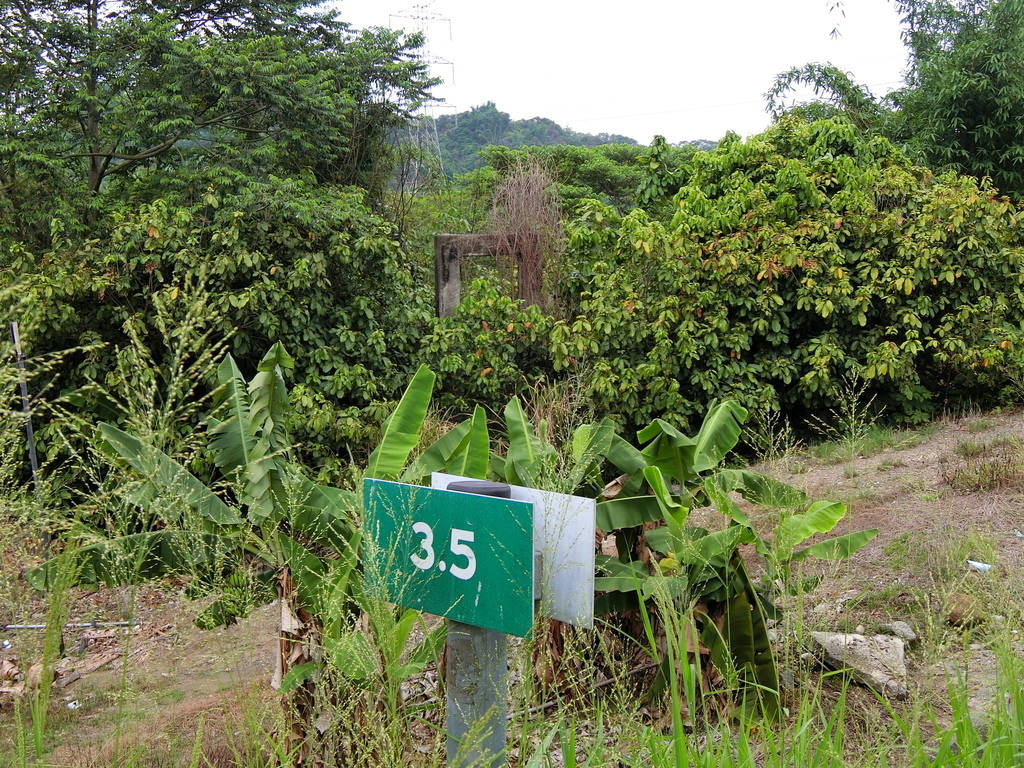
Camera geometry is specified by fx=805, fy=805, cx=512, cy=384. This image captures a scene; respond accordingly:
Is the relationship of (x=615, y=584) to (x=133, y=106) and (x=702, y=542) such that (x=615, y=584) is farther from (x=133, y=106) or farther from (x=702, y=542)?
(x=133, y=106)

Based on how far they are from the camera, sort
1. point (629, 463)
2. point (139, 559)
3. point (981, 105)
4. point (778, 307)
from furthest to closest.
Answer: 1. point (981, 105)
2. point (778, 307)
3. point (629, 463)
4. point (139, 559)

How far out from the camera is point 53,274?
6.89 meters

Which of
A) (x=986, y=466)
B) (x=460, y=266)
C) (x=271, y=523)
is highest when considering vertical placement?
(x=460, y=266)

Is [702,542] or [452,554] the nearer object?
[452,554]

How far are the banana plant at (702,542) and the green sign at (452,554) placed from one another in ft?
3.39

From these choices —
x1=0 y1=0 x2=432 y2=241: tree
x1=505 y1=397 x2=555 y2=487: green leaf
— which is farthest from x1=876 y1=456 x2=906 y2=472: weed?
x1=0 y1=0 x2=432 y2=241: tree

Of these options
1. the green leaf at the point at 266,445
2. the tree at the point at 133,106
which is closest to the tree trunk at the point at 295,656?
the green leaf at the point at 266,445

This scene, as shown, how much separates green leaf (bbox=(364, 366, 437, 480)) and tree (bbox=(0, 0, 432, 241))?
8.44 m

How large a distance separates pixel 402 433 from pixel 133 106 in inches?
405

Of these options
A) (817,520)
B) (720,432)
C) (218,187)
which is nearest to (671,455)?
(720,432)

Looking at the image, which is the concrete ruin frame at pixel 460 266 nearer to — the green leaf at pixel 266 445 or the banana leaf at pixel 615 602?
the green leaf at pixel 266 445

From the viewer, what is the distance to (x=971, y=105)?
491 inches

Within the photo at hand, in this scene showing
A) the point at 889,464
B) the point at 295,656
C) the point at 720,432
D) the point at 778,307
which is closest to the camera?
the point at 295,656

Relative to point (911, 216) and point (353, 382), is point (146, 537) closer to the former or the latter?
point (353, 382)
